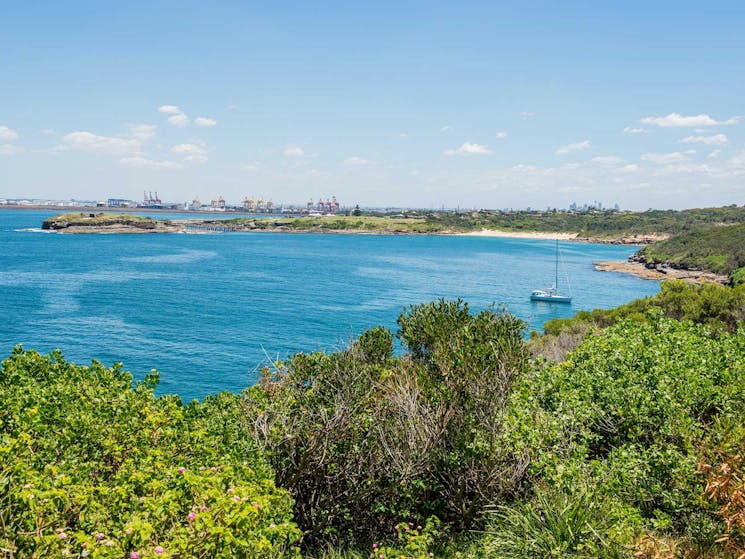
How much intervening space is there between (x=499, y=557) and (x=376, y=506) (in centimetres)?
365

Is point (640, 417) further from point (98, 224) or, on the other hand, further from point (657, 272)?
point (98, 224)

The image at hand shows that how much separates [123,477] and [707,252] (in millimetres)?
115250

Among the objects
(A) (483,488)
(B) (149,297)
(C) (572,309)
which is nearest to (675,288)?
(C) (572,309)

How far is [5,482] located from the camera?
6922 mm

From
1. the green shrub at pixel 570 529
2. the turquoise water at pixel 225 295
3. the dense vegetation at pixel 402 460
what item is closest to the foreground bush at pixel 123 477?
the dense vegetation at pixel 402 460

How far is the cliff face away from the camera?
171 metres

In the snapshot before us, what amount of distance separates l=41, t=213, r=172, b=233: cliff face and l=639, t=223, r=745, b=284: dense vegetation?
151660 millimetres

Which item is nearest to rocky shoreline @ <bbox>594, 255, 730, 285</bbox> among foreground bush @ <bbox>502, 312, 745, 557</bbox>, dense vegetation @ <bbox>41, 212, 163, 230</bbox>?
foreground bush @ <bbox>502, 312, 745, 557</bbox>

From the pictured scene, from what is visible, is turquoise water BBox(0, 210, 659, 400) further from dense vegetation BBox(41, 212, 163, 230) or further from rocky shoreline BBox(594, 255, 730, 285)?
dense vegetation BBox(41, 212, 163, 230)

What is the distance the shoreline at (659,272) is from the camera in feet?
283

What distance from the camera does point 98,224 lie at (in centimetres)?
17550

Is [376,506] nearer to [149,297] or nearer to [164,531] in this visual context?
[164,531]

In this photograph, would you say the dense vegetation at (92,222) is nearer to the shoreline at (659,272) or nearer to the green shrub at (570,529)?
the shoreline at (659,272)

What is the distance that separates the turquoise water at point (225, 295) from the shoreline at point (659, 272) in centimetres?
479
